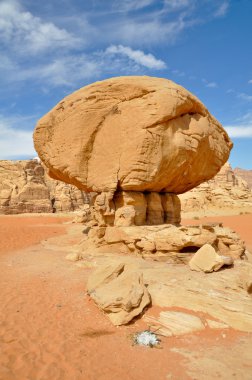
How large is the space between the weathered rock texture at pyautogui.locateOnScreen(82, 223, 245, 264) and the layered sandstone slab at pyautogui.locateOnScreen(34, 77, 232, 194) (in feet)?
4.72

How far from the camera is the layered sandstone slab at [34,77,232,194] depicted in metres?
8.35

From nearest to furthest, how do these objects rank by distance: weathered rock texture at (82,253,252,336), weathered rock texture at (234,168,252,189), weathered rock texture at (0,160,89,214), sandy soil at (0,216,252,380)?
1. sandy soil at (0,216,252,380)
2. weathered rock texture at (82,253,252,336)
3. weathered rock texture at (0,160,89,214)
4. weathered rock texture at (234,168,252,189)

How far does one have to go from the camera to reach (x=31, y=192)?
35.2 m

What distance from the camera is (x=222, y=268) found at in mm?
6375

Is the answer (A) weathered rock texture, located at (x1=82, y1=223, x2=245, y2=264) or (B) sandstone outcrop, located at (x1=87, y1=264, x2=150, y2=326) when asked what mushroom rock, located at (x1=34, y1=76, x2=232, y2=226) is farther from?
(B) sandstone outcrop, located at (x1=87, y1=264, x2=150, y2=326)

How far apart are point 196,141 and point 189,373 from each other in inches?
272

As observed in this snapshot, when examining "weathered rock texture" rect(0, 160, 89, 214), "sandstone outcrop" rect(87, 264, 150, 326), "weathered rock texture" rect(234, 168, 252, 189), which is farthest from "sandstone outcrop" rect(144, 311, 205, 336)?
"weathered rock texture" rect(234, 168, 252, 189)

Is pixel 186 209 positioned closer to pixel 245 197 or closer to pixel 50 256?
pixel 245 197

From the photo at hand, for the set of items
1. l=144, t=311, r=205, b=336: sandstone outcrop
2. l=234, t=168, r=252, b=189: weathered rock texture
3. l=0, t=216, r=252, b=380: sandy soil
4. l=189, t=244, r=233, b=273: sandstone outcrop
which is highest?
l=234, t=168, r=252, b=189: weathered rock texture

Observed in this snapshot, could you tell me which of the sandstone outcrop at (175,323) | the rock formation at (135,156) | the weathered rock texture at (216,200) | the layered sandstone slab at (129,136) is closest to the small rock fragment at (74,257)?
the rock formation at (135,156)

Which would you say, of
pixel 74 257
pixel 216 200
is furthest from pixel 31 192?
pixel 74 257

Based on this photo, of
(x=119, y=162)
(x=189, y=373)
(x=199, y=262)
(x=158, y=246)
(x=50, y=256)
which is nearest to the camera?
(x=189, y=373)

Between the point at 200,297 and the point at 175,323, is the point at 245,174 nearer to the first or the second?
the point at 200,297

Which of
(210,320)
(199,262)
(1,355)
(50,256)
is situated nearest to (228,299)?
(210,320)
